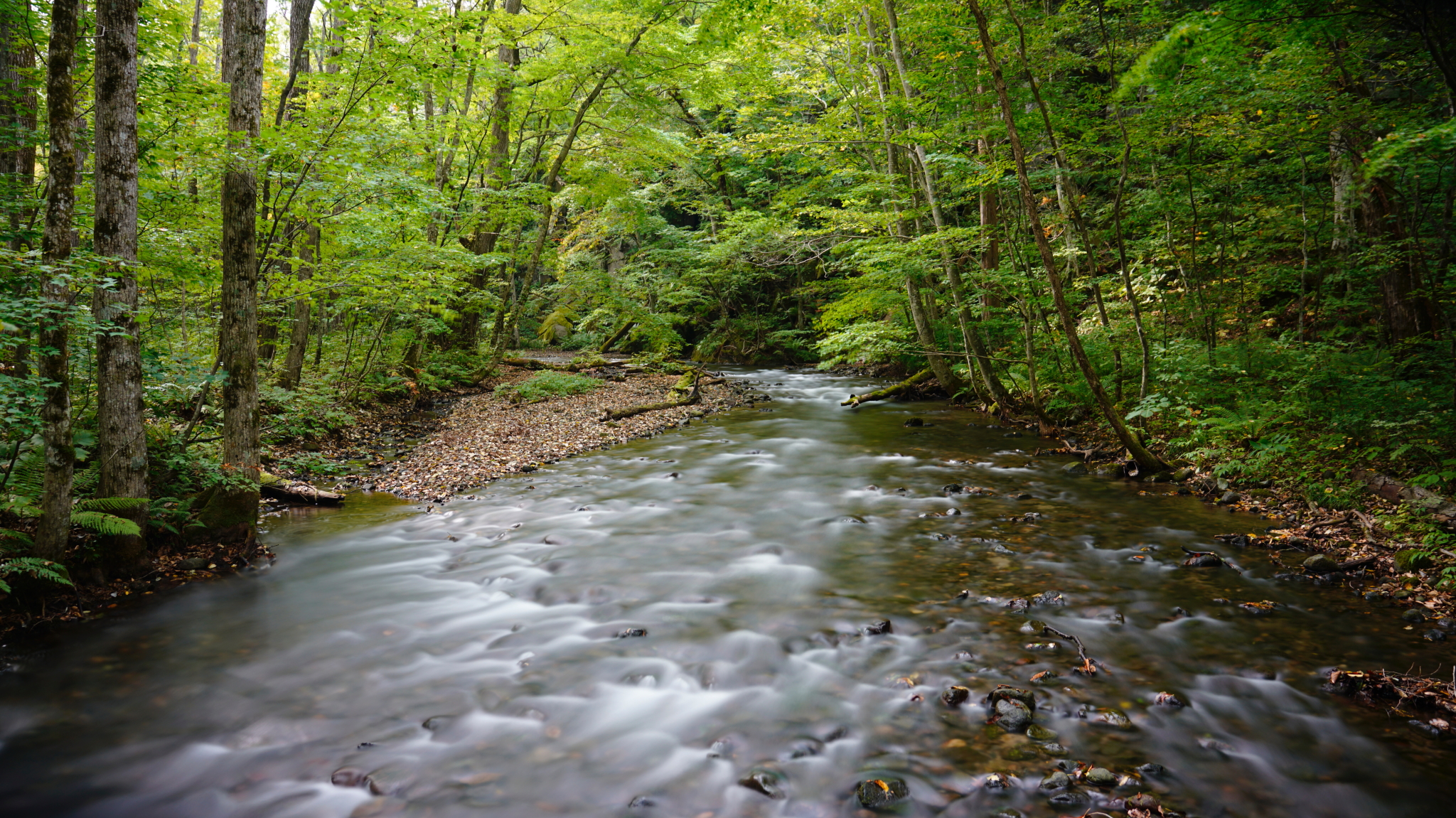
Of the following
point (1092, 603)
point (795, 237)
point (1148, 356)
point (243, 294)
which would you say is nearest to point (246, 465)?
point (243, 294)

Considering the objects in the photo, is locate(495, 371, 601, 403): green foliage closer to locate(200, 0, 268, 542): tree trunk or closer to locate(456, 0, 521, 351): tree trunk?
locate(456, 0, 521, 351): tree trunk

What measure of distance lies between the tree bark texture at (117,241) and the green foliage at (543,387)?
422 inches

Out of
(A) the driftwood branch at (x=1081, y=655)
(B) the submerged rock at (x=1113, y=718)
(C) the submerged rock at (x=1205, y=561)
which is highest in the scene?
(C) the submerged rock at (x=1205, y=561)

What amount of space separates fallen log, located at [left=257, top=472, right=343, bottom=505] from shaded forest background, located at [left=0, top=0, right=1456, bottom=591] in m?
0.59

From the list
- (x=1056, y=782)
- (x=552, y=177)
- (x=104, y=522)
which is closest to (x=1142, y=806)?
(x=1056, y=782)

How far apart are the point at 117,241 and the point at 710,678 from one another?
537cm

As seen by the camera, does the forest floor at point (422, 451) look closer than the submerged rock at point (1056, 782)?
No

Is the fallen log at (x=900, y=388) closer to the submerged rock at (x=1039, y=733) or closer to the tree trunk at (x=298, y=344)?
the tree trunk at (x=298, y=344)

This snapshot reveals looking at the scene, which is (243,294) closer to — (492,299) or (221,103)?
(221,103)

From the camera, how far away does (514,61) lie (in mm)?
19078

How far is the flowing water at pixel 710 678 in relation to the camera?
140 inches

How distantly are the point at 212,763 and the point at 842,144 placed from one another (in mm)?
13958

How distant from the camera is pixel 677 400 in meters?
16.3

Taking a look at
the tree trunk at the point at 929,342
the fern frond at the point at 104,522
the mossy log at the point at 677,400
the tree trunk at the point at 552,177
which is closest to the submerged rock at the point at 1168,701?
the fern frond at the point at 104,522
